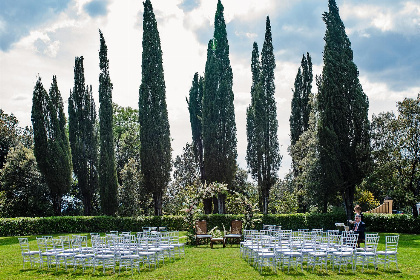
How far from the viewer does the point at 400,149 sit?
23.8 meters

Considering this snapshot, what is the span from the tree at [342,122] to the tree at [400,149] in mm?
1823

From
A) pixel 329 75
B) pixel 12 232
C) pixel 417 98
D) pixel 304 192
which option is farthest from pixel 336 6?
pixel 12 232

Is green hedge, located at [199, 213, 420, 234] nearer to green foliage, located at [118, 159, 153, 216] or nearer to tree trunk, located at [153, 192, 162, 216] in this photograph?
tree trunk, located at [153, 192, 162, 216]

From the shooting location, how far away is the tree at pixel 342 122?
21516 mm

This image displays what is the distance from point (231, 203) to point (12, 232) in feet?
46.0

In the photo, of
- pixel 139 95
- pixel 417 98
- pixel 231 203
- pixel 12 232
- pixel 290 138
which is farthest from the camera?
pixel 290 138

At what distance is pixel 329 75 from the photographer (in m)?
22.3

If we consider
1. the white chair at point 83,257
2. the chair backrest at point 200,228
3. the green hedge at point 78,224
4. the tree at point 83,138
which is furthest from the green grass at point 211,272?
the tree at point 83,138

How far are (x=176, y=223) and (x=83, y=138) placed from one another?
10.5m

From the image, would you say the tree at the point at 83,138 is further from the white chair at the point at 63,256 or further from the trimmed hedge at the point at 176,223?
the white chair at the point at 63,256

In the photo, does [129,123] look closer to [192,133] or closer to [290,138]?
[192,133]

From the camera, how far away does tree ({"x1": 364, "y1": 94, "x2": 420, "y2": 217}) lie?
23.2 meters

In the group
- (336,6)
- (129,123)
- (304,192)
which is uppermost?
(336,6)

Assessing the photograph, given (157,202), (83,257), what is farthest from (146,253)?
(157,202)
